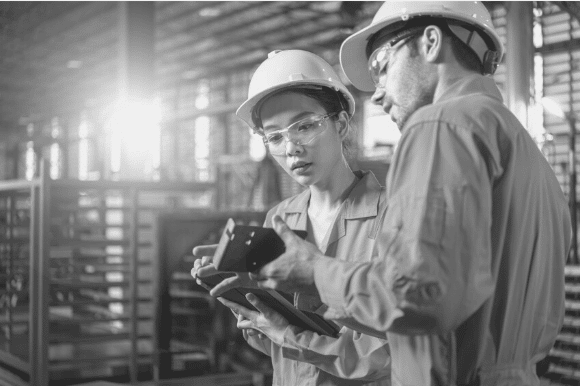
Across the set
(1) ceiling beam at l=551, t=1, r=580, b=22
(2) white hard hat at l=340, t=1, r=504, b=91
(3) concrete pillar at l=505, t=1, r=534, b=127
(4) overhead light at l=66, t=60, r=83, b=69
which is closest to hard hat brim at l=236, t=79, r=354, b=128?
(2) white hard hat at l=340, t=1, r=504, b=91

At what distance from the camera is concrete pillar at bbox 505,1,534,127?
8.41m

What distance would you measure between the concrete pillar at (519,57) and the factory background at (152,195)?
0.06ft

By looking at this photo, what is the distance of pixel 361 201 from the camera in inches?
92.4

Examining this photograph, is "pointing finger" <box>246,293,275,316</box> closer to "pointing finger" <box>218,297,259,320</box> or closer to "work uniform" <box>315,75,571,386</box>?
"pointing finger" <box>218,297,259,320</box>

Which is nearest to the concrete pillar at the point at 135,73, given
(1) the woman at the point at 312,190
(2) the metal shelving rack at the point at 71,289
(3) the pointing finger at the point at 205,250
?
(2) the metal shelving rack at the point at 71,289

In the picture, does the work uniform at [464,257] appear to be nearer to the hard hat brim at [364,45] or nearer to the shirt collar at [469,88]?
the shirt collar at [469,88]

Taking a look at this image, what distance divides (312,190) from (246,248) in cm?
102

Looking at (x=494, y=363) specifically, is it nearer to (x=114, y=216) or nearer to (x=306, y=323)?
(x=306, y=323)

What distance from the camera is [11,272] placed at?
249 inches

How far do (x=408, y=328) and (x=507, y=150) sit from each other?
1.47 feet

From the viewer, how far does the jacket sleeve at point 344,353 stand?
78.4 inches

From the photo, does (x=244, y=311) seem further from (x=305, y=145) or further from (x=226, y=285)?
(x=305, y=145)

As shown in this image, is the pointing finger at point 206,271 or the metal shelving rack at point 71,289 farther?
the metal shelving rack at point 71,289

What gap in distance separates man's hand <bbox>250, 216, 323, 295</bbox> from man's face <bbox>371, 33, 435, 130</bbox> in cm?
40
